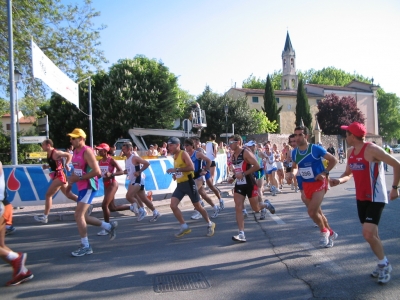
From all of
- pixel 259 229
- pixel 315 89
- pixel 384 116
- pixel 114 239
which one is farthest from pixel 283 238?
pixel 384 116

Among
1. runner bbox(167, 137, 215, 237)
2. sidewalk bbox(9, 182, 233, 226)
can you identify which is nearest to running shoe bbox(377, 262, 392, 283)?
runner bbox(167, 137, 215, 237)

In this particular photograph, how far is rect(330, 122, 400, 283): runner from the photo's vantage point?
462 centimetres

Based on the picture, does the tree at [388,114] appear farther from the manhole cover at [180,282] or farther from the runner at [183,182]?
the manhole cover at [180,282]

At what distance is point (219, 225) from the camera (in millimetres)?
8508

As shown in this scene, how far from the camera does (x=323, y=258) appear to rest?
5.69m

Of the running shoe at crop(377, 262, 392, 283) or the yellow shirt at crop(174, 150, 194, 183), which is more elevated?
A: the yellow shirt at crop(174, 150, 194, 183)

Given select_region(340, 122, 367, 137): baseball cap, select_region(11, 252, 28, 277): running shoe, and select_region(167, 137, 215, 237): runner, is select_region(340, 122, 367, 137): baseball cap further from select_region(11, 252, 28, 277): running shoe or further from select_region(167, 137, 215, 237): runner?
select_region(11, 252, 28, 277): running shoe

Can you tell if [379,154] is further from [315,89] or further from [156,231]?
[315,89]

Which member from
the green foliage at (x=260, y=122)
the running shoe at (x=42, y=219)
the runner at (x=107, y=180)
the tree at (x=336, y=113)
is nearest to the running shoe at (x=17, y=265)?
the runner at (x=107, y=180)

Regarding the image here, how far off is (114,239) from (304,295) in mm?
4130

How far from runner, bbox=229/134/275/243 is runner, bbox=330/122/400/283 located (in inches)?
82.4

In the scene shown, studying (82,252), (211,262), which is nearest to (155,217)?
(82,252)

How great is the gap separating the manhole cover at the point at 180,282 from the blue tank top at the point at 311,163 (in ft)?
7.81

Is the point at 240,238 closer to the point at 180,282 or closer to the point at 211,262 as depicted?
the point at 211,262
